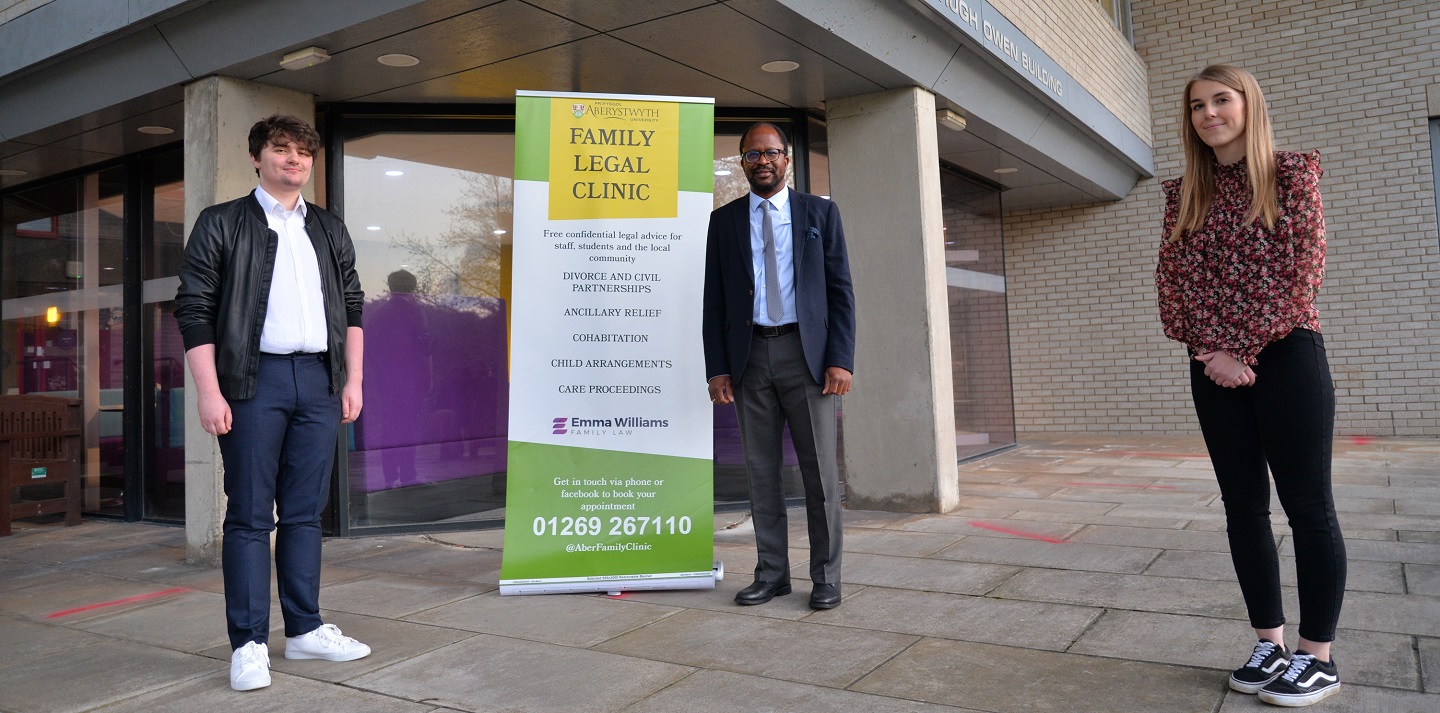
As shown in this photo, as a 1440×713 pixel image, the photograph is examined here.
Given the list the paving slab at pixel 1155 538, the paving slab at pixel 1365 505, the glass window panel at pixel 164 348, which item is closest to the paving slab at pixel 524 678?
the paving slab at pixel 1155 538

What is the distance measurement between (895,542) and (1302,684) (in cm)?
270

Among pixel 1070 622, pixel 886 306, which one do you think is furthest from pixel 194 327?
pixel 886 306

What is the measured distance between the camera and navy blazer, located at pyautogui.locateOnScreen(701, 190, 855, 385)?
379cm

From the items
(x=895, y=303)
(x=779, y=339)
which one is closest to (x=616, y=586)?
(x=779, y=339)

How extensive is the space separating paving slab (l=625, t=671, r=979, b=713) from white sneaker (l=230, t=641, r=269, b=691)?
1.16m

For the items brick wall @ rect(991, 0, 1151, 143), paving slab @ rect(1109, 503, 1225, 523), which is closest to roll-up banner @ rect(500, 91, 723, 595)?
paving slab @ rect(1109, 503, 1225, 523)

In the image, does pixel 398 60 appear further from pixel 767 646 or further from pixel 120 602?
pixel 767 646

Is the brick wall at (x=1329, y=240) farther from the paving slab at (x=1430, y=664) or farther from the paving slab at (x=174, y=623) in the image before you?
the paving slab at (x=174, y=623)

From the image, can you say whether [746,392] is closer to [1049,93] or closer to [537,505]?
[537,505]

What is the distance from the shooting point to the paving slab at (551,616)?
11.4 feet

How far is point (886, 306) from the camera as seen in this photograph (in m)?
6.28

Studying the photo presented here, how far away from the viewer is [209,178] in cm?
527

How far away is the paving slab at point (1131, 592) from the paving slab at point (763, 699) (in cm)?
135

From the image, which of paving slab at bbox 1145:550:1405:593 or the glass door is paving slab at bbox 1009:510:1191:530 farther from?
the glass door
